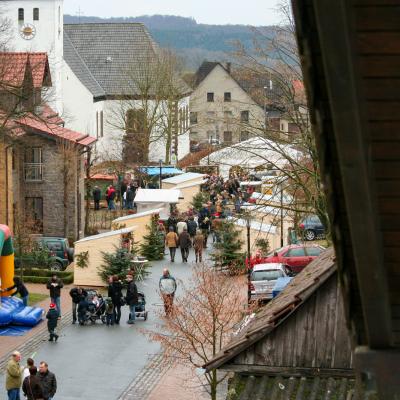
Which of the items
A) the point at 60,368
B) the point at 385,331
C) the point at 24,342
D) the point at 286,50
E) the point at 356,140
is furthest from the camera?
the point at 286,50

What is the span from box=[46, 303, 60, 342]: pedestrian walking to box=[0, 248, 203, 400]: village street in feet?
0.68

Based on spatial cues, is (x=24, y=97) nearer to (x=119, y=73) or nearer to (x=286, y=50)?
(x=286, y=50)

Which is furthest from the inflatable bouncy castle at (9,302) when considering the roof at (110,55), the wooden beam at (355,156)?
the roof at (110,55)

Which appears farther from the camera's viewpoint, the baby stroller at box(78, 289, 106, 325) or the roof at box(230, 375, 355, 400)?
the baby stroller at box(78, 289, 106, 325)

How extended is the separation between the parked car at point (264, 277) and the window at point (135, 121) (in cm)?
3637

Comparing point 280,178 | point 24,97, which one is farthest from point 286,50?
point 24,97

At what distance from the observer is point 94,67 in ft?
270

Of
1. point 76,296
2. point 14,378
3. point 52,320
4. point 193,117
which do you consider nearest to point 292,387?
point 14,378

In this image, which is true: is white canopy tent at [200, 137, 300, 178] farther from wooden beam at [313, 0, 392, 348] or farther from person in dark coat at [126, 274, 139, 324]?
wooden beam at [313, 0, 392, 348]

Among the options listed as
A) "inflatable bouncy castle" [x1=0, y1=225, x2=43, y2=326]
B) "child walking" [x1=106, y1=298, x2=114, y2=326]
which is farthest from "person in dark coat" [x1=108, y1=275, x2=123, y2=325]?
"inflatable bouncy castle" [x1=0, y1=225, x2=43, y2=326]

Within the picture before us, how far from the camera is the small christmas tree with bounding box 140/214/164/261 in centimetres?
4034

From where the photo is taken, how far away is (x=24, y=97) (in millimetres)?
37344

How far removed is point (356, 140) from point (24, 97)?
32900 mm

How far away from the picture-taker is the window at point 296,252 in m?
36.2
